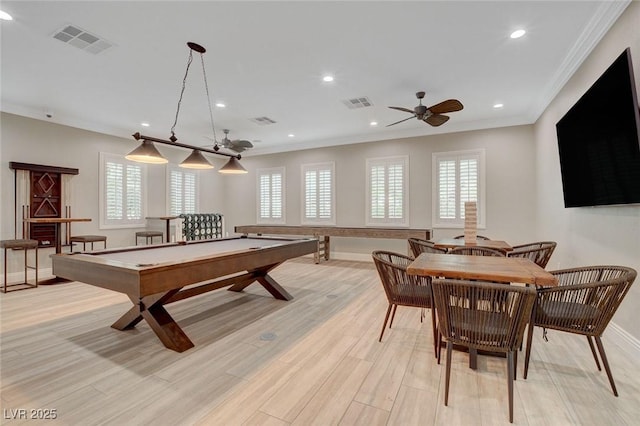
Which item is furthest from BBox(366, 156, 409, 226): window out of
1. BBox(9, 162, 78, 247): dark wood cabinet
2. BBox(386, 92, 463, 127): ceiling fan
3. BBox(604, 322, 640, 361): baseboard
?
BBox(9, 162, 78, 247): dark wood cabinet

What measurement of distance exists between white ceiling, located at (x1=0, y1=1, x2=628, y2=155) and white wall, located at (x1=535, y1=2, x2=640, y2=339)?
0.20m

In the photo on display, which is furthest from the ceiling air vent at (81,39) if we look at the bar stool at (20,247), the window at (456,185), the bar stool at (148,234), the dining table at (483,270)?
the window at (456,185)

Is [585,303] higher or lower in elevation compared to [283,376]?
higher

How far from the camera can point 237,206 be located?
928cm

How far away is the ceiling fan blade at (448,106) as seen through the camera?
152 inches

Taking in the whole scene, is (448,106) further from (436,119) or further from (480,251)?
(480,251)

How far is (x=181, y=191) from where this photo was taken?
26.7ft

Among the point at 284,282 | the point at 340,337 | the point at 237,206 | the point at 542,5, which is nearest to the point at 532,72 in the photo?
the point at 542,5

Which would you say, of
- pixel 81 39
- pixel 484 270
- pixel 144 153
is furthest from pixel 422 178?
pixel 81 39

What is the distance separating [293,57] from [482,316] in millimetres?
3316

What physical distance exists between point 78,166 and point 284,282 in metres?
4.81

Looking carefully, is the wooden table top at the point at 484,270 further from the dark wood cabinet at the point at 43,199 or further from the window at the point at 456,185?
the dark wood cabinet at the point at 43,199

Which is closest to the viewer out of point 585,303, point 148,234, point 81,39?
point 585,303

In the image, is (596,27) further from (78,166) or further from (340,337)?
(78,166)
